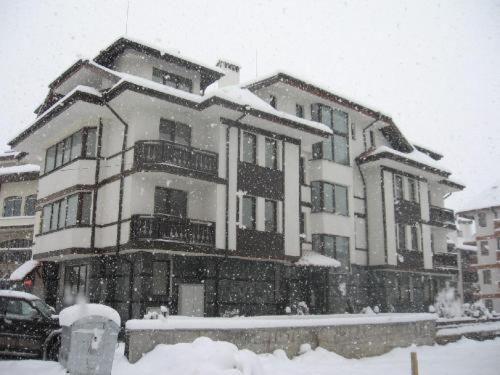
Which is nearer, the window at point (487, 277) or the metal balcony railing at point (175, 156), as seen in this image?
the metal balcony railing at point (175, 156)

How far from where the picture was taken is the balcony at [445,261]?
1291 inches

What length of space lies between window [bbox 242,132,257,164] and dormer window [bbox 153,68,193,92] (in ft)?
12.9

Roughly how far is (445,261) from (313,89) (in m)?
16.4

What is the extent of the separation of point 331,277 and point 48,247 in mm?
14454

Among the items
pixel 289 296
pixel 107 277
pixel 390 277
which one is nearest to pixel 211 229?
pixel 107 277

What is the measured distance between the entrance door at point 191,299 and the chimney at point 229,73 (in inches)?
465

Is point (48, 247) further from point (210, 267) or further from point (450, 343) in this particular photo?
point (450, 343)

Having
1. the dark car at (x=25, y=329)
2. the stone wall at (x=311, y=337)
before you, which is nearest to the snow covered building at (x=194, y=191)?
the dark car at (x=25, y=329)

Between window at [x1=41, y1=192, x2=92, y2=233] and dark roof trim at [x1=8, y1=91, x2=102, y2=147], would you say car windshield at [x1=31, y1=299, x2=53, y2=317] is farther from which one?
dark roof trim at [x1=8, y1=91, x2=102, y2=147]

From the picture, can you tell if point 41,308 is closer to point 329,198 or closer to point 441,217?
point 329,198

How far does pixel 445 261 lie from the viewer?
33531mm

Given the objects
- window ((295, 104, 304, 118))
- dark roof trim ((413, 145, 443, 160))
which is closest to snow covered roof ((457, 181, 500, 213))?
dark roof trim ((413, 145, 443, 160))

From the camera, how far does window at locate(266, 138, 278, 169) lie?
23.5 m

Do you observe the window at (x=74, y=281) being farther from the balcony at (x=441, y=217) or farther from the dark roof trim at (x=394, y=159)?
the balcony at (x=441, y=217)
